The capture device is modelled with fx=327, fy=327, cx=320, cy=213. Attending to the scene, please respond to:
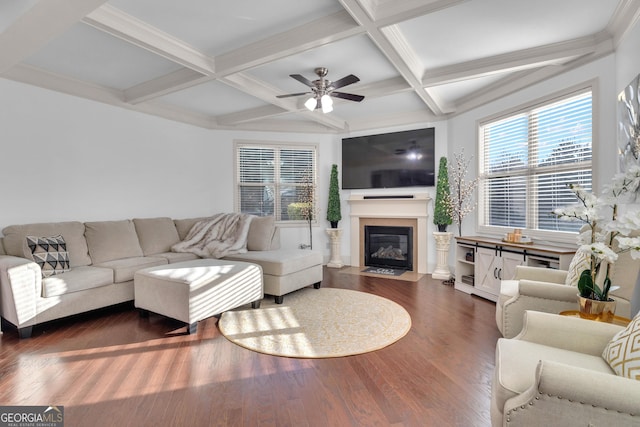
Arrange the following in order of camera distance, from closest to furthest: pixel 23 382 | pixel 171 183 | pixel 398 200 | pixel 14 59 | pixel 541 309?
pixel 23 382
pixel 541 309
pixel 14 59
pixel 171 183
pixel 398 200

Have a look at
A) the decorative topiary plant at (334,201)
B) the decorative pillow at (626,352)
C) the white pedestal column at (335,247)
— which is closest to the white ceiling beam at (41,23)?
the decorative pillow at (626,352)

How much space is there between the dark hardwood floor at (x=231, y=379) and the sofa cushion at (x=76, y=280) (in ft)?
1.23

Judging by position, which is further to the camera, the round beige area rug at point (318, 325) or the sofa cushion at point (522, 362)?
the round beige area rug at point (318, 325)

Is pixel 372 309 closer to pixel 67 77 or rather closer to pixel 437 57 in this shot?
pixel 437 57

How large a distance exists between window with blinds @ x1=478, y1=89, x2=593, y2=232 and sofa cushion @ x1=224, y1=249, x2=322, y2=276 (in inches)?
99.3

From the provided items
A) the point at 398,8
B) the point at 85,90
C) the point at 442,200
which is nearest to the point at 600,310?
the point at 398,8

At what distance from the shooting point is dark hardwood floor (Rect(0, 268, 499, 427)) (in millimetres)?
1802

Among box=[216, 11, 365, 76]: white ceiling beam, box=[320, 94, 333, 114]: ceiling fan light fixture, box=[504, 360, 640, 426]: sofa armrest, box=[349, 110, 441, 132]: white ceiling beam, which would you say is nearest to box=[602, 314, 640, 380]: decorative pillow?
box=[504, 360, 640, 426]: sofa armrest

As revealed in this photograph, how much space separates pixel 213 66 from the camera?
341cm

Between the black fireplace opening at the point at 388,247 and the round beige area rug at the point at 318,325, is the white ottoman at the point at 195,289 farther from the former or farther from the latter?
the black fireplace opening at the point at 388,247

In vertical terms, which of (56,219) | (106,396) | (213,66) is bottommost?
(106,396)

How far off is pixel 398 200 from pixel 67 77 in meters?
4.75

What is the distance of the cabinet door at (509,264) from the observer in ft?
11.7

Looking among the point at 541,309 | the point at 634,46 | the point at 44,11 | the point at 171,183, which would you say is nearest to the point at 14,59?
the point at 44,11
